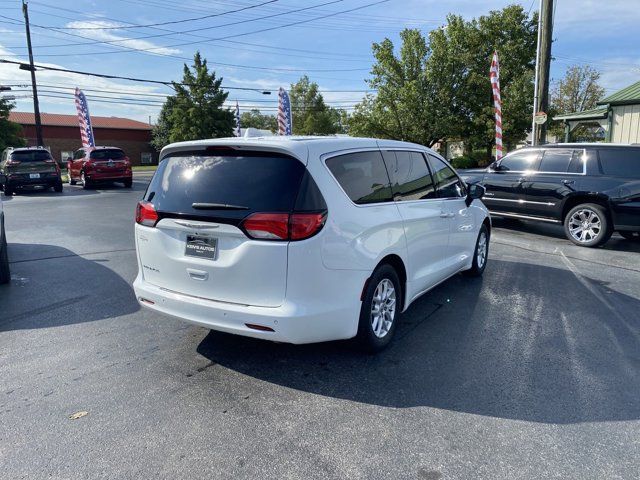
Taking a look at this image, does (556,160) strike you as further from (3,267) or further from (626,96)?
(626,96)

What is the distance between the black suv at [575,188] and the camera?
8320mm

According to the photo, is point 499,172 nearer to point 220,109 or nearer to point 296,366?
point 296,366

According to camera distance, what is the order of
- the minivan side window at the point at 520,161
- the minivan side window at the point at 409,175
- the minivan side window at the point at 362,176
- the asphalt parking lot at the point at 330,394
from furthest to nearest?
the minivan side window at the point at 520,161
the minivan side window at the point at 409,175
the minivan side window at the point at 362,176
the asphalt parking lot at the point at 330,394

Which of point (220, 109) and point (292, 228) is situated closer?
point (292, 228)

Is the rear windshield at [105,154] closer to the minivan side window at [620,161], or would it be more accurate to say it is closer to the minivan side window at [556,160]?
the minivan side window at [556,160]

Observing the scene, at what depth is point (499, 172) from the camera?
10.2 meters

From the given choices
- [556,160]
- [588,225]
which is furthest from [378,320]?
[556,160]

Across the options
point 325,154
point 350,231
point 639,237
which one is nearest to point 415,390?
point 350,231

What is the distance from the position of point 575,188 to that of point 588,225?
72 centimetres

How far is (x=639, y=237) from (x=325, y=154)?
8886mm

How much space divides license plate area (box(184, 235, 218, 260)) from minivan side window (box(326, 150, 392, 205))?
1.02 meters

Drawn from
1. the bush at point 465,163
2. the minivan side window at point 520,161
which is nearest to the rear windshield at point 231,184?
the minivan side window at point 520,161

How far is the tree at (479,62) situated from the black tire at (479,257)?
2720cm

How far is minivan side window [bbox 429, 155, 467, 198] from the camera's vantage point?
5.15 metres
